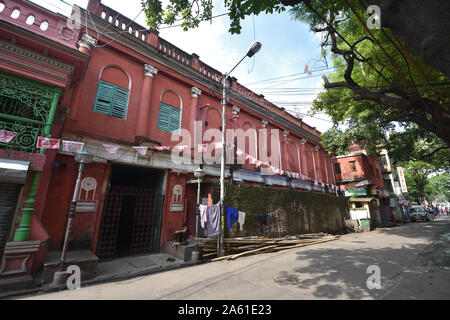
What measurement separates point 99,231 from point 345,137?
1802 cm

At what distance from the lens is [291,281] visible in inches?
210

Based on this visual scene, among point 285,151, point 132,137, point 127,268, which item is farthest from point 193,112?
point 285,151

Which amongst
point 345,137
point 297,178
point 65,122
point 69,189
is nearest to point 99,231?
point 69,189

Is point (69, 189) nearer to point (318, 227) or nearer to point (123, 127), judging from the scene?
point (123, 127)

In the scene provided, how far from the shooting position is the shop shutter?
5141mm

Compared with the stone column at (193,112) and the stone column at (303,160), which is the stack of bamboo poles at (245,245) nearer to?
the stone column at (193,112)

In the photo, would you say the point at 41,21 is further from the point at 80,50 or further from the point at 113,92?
the point at 113,92

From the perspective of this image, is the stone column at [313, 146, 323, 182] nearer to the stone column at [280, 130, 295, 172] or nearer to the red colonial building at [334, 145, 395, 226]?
the stone column at [280, 130, 295, 172]

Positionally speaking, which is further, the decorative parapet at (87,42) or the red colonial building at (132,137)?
the decorative parapet at (87,42)

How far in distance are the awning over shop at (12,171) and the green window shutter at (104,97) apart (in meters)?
3.80

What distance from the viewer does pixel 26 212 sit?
5121 millimetres

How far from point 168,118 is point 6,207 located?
6715 millimetres

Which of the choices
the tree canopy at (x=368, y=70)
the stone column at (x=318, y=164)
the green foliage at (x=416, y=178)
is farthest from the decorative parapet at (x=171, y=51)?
the green foliage at (x=416, y=178)

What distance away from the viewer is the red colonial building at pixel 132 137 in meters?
7.12
